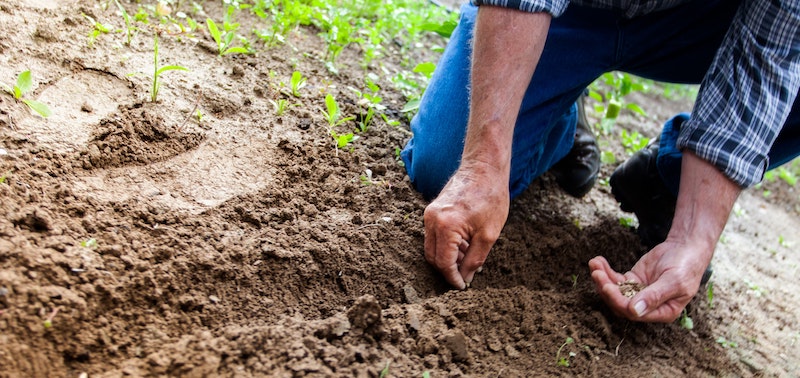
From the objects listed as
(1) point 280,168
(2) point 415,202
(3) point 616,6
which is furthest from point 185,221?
(3) point 616,6

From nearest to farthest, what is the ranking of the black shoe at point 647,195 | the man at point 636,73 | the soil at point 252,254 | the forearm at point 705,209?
the soil at point 252,254, the man at point 636,73, the forearm at point 705,209, the black shoe at point 647,195

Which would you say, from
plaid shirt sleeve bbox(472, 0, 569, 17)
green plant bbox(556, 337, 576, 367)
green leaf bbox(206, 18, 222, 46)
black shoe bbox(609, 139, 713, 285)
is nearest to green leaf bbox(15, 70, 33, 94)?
green leaf bbox(206, 18, 222, 46)

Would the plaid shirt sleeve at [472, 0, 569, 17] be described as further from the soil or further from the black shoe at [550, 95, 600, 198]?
the black shoe at [550, 95, 600, 198]

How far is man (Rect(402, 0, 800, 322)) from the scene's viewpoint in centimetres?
175

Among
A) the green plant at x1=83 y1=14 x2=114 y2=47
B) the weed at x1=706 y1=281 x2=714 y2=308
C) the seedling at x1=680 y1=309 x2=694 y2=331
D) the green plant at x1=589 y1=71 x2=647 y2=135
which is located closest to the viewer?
the seedling at x1=680 y1=309 x2=694 y2=331

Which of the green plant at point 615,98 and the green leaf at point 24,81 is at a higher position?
the green leaf at point 24,81

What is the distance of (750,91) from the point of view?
187cm

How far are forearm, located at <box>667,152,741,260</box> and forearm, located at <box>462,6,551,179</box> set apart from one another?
0.59 metres

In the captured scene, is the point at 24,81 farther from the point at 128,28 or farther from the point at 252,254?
the point at 252,254

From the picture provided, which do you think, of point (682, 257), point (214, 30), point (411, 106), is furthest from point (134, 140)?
point (682, 257)

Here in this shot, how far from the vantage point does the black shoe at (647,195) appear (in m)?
2.37

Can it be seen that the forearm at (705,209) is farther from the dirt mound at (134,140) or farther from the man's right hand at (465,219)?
the dirt mound at (134,140)

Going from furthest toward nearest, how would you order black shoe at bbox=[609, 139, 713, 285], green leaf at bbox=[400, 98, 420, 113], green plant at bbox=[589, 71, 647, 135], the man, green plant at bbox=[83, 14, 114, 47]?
green plant at bbox=[589, 71, 647, 135]
green leaf at bbox=[400, 98, 420, 113]
black shoe at bbox=[609, 139, 713, 285]
green plant at bbox=[83, 14, 114, 47]
the man

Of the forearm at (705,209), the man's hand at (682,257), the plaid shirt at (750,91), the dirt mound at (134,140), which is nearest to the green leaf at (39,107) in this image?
the dirt mound at (134,140)
